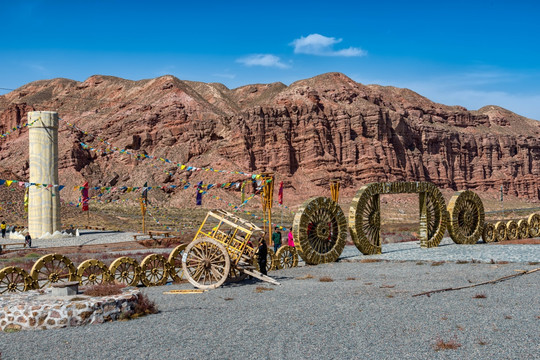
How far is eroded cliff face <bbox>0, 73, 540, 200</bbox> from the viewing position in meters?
97.9

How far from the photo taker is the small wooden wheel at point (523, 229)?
31.3m

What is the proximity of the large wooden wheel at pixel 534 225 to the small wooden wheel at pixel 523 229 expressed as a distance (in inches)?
17.3

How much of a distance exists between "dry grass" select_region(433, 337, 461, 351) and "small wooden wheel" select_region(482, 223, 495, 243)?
22344mm

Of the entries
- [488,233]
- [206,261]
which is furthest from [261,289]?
[488,233]

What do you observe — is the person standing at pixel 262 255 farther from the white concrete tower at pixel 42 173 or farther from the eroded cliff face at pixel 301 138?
the eroded cliff face at pixel 301 138

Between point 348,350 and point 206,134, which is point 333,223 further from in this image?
point 206,134

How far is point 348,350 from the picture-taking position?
7793 millimetres

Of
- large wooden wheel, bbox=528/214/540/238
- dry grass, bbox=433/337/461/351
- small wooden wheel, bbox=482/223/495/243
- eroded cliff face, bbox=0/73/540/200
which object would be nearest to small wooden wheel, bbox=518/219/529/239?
large wooden wheel, bbox=528/214/540/238

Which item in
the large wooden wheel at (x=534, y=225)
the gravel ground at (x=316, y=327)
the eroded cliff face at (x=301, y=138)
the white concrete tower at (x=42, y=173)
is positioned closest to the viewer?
the gravel ground at (x=316, y=327)

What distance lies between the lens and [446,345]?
25.6ft

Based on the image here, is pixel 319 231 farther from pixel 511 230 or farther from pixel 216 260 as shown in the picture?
pixel 511 230

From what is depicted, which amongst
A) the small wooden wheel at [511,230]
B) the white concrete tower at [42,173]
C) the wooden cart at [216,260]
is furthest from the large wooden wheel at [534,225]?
the white concrete tower at [42,173]

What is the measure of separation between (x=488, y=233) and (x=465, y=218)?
253 centimetres

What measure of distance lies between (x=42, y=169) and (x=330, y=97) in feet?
283
